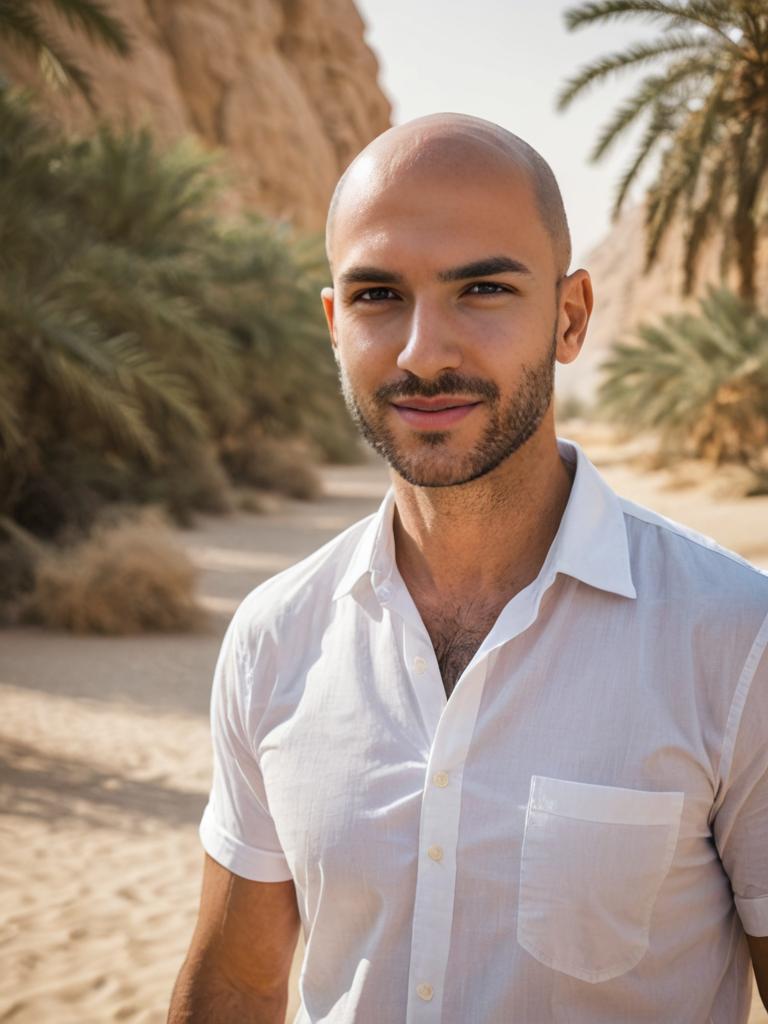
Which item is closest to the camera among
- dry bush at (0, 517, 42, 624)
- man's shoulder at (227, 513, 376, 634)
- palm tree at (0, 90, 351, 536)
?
man's shoulder at (227, 513, 376, 634)

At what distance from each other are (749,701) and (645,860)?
26 cm

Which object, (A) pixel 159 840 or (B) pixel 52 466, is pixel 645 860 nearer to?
(A) pixel 159 840

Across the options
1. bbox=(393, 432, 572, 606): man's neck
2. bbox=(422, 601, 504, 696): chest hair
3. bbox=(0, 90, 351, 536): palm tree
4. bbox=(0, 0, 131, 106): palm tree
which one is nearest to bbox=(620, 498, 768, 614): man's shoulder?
bbox=(393, 432, 572, 606): man's neck

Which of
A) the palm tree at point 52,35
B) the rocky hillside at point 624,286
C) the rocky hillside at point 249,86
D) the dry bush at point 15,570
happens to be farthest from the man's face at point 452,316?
the rocky hillside at point 624,286

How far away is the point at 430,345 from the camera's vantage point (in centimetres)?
161

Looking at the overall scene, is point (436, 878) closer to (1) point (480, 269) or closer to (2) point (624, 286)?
(1) point (480, 269)

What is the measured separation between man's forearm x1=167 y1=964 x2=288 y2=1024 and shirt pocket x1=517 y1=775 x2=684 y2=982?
0.54m

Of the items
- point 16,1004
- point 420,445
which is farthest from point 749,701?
point 16,1004

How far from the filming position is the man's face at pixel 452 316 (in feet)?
5.29

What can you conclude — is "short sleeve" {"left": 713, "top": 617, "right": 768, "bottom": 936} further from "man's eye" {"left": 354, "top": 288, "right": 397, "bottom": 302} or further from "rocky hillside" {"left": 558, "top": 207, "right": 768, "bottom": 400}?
"rocky hillside" {"left": 558, "top": 207, "right": 768, "bottom": 400}

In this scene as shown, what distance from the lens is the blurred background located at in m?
5.18

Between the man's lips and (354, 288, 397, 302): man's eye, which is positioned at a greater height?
(354, 288, 397, 302): man's eye

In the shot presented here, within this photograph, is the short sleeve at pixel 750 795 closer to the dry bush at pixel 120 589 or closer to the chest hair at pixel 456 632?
the chest hair at pixel 456 632

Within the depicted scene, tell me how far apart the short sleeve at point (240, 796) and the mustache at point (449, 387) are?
19.8 inches
